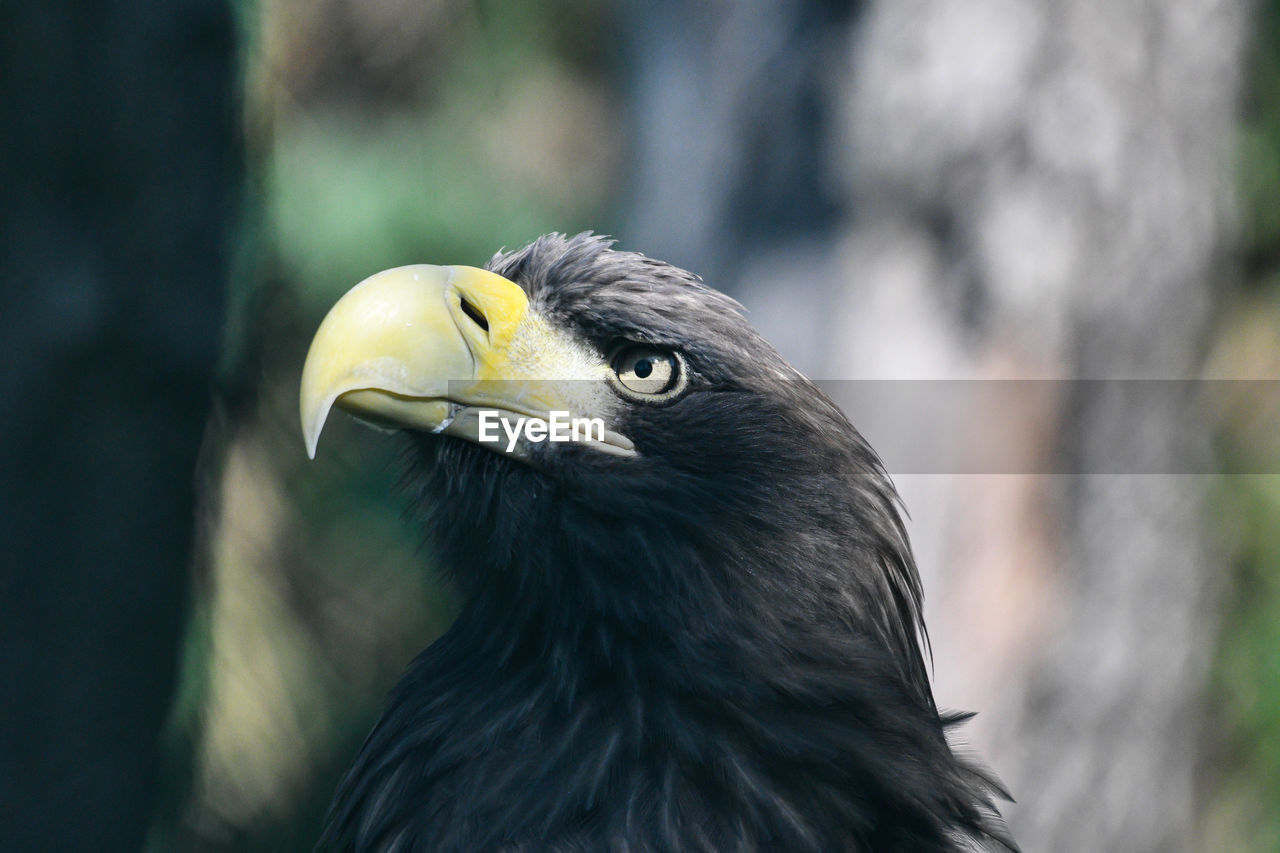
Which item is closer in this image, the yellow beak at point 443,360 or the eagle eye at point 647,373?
the yellow beak at point 443,360

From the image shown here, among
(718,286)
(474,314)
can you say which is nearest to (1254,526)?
(718,286)

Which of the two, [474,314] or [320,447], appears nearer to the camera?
[474,314]

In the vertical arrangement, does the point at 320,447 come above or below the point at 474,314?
below

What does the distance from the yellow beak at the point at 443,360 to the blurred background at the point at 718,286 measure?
29 centimetres

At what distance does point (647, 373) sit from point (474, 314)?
172 mm

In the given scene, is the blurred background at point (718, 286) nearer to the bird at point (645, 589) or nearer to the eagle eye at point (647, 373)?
the bird at point (645, 589)

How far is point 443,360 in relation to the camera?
97cm

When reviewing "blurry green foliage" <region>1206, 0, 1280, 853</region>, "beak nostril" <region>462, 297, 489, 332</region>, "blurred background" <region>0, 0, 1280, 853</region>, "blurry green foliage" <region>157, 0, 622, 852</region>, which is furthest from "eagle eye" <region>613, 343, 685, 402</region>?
"blurry green foliage" <region>1206, 0, 1280, 853</region>

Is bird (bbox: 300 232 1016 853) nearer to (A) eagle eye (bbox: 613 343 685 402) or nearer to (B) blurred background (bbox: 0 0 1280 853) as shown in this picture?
(A) eagle eye (bbox: 613 343 685 402)

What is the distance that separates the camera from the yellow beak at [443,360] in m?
0.92

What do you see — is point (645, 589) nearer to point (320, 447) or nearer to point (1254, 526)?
point (320, 447)

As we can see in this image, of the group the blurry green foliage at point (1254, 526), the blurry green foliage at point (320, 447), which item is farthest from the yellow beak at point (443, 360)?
the blurry green foliage at point (1254, 526)

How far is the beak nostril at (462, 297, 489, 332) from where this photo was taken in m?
1.01

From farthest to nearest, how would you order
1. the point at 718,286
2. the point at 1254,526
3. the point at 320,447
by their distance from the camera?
the point at 1254,526 → the point at 320,447 → the point at 718,286
